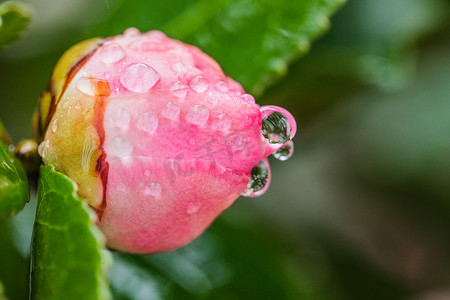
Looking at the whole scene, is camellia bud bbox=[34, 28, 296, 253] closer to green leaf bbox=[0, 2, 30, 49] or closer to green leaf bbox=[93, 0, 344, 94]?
green leaf bbox=[0, 2, 30, 49]

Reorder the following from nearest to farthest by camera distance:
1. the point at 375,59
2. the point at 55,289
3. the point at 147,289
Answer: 1. the point at 55,289
2. the point at 147,289
3. the point at 375,59

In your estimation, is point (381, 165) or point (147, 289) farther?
point (381, 165)

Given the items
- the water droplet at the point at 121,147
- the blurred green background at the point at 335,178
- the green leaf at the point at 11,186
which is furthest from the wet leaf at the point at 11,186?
the blurred green background at the point at 335,178

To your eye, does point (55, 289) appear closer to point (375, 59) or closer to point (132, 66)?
point (132, 66)

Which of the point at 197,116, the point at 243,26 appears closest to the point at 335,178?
the point at 243,26

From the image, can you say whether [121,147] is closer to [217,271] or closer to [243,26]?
[243,26]

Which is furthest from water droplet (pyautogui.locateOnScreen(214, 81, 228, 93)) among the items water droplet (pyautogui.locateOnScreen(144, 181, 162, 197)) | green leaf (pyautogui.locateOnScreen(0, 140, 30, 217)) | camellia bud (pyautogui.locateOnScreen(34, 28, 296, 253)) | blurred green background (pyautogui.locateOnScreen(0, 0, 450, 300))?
blurred green background (pyautogui.locateOnScreen(0, 0, 450, 300))

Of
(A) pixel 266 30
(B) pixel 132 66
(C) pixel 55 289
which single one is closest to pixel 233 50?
(A) pixel 266 30
